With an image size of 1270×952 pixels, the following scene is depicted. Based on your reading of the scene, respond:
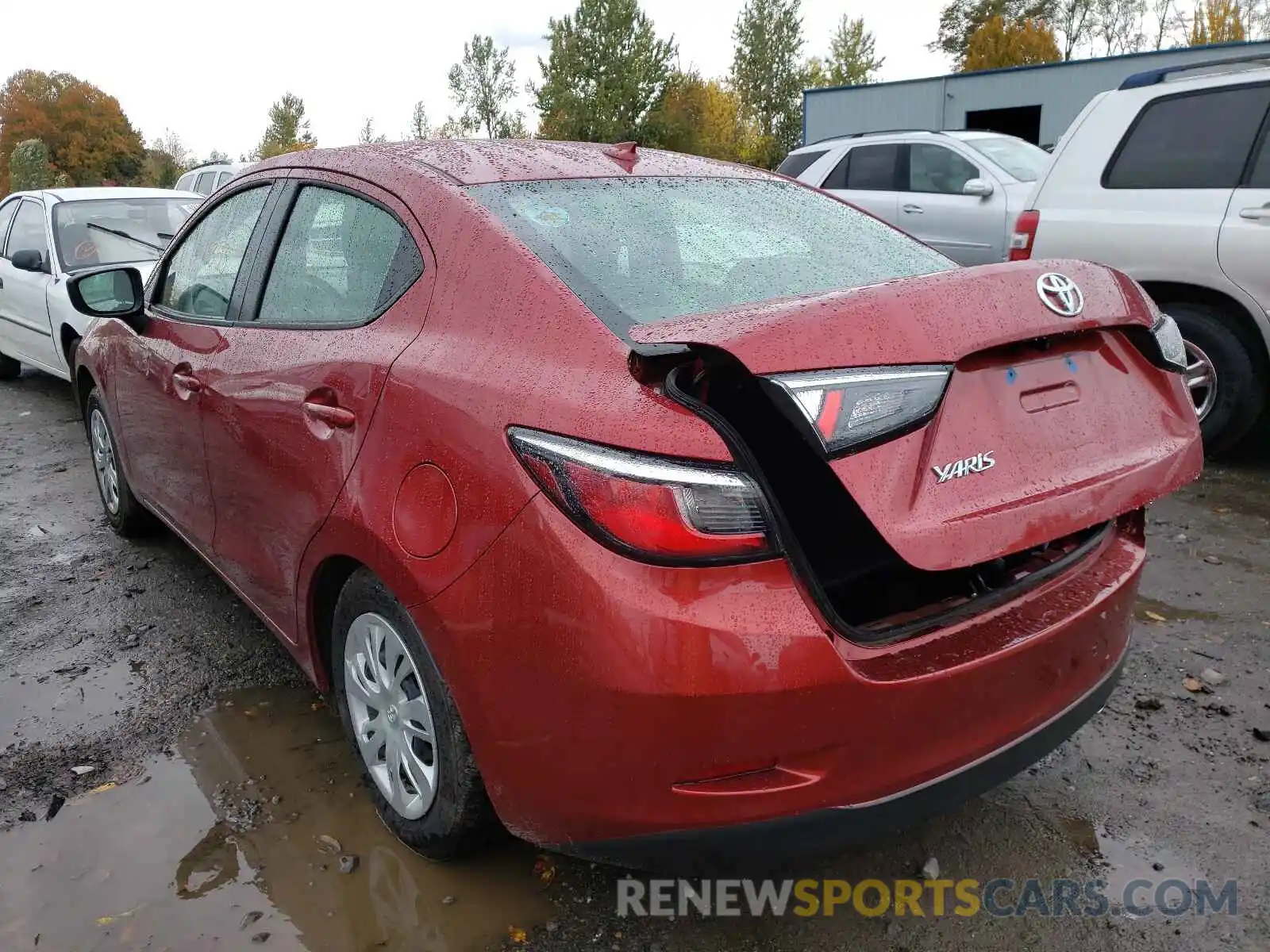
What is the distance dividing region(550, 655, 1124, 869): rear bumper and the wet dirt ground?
407mm

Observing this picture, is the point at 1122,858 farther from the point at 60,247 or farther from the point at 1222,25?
the point at 1222,25

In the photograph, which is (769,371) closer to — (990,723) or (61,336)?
(990,723)

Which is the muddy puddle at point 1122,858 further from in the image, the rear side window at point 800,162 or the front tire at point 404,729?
the rear side window at point 800,162

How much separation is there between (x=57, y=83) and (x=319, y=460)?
85228 mm

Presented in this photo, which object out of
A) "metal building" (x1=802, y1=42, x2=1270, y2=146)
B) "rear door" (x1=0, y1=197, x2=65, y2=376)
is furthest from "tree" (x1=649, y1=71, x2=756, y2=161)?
"rear door" (x1=0, y1=197, x2=65, y2=376)

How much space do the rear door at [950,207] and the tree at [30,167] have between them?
174 ft

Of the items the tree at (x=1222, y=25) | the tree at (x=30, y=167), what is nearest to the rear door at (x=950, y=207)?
the tree at (x=1222, y=25)

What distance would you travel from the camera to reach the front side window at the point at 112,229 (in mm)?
7250

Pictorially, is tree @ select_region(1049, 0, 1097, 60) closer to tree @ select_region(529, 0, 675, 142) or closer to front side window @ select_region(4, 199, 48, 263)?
tree @ select_region(529, 0, 675, 142)

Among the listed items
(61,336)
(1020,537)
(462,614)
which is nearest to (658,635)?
(462,614)

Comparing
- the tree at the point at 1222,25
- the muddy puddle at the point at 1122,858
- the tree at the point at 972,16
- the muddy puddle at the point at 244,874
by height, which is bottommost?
the muddy puddle at the point at 244,874

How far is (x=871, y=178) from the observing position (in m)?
9.45

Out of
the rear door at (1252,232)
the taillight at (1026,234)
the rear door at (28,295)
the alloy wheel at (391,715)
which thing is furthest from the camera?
the rear door at (28,295)

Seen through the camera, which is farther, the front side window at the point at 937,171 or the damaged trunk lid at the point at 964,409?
the front side window at the point at 937,171
